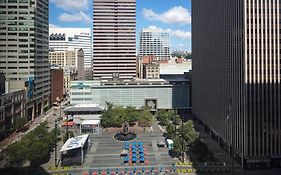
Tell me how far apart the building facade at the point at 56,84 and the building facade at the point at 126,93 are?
29257mm

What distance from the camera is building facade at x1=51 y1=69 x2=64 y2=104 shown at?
172875 millimetres

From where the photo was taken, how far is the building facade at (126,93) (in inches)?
5876

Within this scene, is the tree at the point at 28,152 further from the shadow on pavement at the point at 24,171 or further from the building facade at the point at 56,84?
the building facade at the point at 56,84

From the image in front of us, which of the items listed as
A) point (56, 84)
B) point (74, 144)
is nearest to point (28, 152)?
point (74, 144)

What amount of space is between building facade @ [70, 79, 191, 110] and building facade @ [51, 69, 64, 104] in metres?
29.3

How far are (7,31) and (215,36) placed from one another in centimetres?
8680

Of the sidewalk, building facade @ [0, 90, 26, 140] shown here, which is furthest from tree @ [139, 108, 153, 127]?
building facade @ [0, 90, 26, 140]

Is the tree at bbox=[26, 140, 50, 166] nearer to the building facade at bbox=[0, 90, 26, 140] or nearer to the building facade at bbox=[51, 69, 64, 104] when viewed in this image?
the building facade at bbox=[0, 90, 26, 140]

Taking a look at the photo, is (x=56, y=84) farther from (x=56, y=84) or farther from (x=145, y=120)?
(x=145, y=120)

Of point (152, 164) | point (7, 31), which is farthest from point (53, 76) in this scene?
point (152, 164)

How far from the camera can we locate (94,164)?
75.5 meters

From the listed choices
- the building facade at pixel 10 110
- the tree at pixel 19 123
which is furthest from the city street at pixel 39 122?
the tree at pixel 19 123

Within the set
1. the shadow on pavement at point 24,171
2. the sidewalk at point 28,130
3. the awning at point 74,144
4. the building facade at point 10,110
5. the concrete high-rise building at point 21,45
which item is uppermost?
the concrete high-rise building at point 21,45

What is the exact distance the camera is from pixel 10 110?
10456 centimetres
